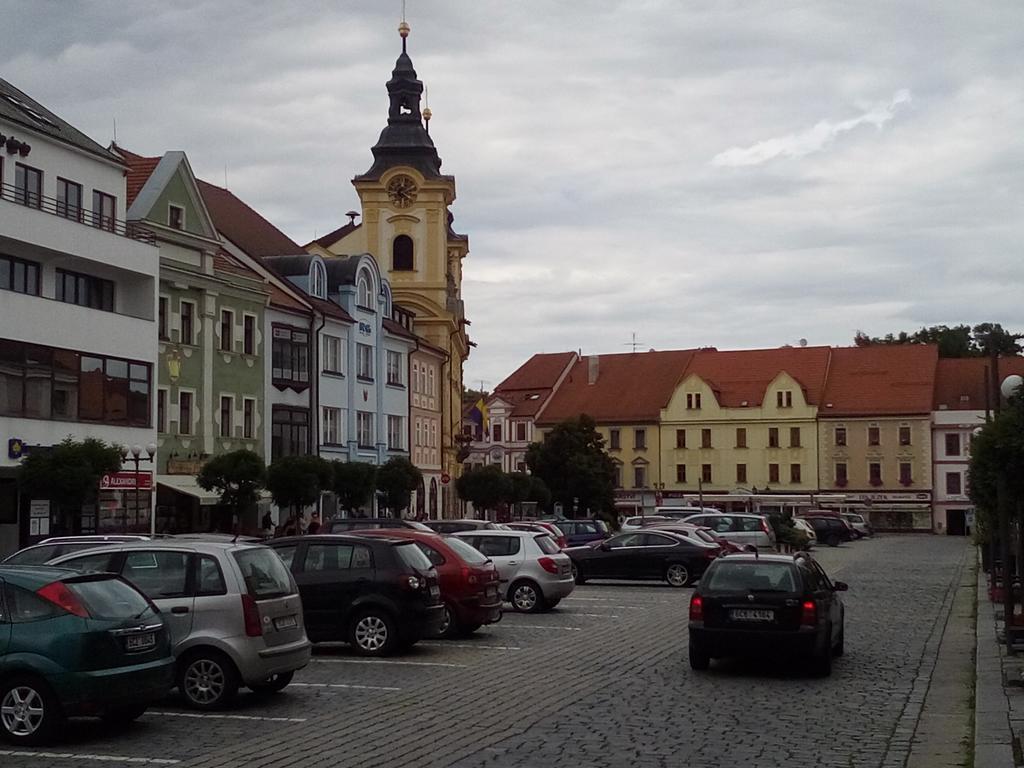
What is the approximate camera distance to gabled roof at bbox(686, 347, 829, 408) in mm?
108375

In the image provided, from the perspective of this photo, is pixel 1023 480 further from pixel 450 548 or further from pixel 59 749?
pixel 59 749

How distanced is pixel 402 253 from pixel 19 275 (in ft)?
146

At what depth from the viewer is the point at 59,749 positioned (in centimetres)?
1221

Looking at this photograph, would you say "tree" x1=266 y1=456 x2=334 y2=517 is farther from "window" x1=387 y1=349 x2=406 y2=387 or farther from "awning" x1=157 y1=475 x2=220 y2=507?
"window" x1=387 y1=349 x2=406 y2=387

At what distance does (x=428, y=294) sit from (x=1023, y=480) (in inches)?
2500

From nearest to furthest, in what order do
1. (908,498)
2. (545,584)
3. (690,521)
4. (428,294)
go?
1. (545,584)
2. (690,521)
3. (428,294)
4. (908,498)

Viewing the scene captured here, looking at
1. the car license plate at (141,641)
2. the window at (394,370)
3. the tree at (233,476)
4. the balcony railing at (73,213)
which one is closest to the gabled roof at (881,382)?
the window at (394,370)

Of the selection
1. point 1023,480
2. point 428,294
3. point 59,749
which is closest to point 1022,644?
point 1023,480

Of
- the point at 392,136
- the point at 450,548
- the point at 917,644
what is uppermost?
the point at 392,136

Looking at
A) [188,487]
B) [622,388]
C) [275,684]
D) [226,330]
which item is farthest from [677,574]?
[622,388]

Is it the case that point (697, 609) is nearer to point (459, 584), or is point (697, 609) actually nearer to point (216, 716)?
point (459, 584)

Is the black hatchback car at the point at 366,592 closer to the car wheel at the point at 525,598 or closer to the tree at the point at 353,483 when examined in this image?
Result: the car wheel at the point at 525,598

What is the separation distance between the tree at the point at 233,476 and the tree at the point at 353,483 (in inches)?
243

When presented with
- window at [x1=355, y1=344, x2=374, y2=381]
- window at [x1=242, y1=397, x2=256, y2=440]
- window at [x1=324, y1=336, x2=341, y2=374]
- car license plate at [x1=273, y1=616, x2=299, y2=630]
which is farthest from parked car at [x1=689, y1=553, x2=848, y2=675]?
window at [x1=355, y1=344, x2=374, y2=381]
